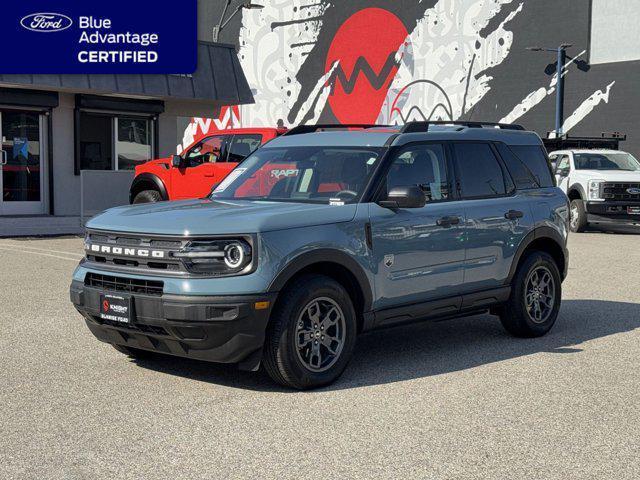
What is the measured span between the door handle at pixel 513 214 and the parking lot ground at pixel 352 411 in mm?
1104

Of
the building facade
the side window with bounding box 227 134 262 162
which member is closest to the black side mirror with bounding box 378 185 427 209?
the side window with bounding box 227 134 262 162

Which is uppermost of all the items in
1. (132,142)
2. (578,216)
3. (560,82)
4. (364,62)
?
(364,62)

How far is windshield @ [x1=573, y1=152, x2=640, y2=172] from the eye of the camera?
23.5 metres

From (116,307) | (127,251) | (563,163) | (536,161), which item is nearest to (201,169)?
(536,161)

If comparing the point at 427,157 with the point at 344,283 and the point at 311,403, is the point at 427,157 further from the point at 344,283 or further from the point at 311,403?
the point at 311,403

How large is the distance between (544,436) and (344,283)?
6.58 feet

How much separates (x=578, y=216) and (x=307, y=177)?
16724 millimetres

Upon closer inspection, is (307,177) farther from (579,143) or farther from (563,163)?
(579,143)

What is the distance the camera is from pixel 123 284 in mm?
6465

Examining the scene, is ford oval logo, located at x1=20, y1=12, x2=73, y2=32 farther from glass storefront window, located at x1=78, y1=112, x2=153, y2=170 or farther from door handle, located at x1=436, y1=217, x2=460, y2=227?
door handle, located at x1=436, y1=217, x2=460, y2=227

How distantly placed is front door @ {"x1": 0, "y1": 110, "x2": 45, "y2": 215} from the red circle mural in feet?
116

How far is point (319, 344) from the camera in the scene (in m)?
6.52

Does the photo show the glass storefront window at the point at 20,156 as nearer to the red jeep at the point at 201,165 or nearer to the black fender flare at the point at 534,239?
the red jeep at the point at 201,165

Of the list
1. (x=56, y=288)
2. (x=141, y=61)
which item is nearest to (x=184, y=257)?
(x=56, y=288)
